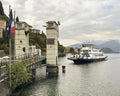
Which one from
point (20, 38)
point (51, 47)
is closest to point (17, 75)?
point (20, 38)

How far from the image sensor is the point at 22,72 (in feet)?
121

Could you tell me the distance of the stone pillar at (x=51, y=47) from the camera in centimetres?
6536

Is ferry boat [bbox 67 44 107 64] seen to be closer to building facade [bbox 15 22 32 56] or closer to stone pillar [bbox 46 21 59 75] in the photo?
stone pillar [bbox 46 21 59 75]

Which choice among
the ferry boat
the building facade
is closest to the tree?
the building facade

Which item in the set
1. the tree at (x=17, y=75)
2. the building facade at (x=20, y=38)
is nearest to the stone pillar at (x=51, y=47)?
the building facade at (x=20, y=38)

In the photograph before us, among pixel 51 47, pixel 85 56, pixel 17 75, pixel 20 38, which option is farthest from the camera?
pixel 85 56

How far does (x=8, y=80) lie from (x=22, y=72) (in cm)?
239

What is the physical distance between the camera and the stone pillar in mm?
65356

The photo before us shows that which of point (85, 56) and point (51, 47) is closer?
point (51, 47)

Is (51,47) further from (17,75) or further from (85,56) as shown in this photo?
(85,56)

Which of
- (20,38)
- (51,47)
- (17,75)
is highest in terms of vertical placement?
(20,38)

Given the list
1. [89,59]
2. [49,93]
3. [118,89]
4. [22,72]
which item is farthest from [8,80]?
[89,59]

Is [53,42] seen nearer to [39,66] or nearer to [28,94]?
[39,66]

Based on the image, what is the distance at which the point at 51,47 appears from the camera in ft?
217
